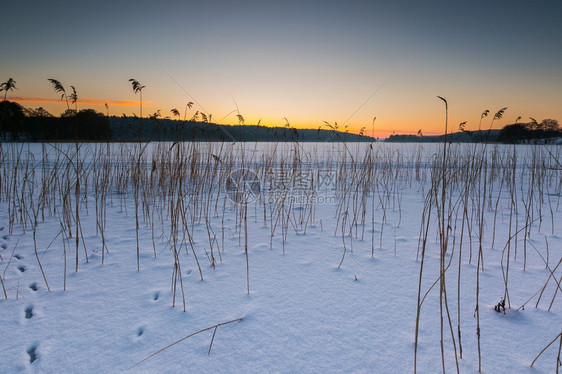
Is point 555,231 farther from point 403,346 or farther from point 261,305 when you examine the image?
point 261,305

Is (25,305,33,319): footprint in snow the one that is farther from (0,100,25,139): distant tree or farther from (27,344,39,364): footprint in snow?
(0,100,25,139): distant tree

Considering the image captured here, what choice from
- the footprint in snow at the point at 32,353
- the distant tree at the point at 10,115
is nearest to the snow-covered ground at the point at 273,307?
the footprint in snow at the point at 32,353

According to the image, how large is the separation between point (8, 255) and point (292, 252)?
1610 millimetres

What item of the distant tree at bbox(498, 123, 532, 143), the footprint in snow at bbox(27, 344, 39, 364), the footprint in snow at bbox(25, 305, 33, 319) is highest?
the distant tree at bbox(498, 123, 532, 143)

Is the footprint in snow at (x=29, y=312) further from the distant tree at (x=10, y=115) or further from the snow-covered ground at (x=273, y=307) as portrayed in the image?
the distant tree at (x=10, y=115)

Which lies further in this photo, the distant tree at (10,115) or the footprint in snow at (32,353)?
the distant tree at (10,115)

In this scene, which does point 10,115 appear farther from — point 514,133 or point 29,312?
point 514,133

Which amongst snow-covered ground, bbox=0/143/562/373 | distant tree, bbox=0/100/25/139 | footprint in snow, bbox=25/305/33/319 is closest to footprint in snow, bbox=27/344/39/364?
snow-covered ground, bbox=0/143/562/373

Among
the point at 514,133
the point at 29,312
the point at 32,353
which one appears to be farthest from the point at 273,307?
the point at 514,133

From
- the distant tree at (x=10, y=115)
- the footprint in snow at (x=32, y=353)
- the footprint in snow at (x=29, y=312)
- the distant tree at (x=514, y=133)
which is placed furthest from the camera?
the distant tree at (x=514, y=133)

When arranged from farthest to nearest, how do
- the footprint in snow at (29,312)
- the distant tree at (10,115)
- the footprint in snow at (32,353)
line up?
the distant tree at (10,115) → the footprint in snow at (29,312) → the footprint in snow at (32,353)

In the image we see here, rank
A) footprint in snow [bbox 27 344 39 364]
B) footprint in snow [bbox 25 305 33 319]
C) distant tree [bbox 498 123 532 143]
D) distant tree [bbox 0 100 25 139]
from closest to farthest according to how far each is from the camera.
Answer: footprint in snow [bbox 27 344 39 364]
footprint in snow [bbox 25 305 33 319]
distant tree [bbox 0 100 25 139]
distant tree [bbox 498 123 532 143]

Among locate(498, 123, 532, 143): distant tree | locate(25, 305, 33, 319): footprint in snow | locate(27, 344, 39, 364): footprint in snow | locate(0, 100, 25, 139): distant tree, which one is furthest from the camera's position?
locate(498, 123, 532, 143): distant tree

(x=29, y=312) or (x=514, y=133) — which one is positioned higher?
(x=514, y=133)
